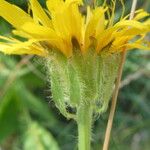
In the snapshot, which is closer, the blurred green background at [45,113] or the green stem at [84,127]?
the green stem at [84,127]

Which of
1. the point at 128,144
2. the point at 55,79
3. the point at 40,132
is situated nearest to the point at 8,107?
the point at 40,132

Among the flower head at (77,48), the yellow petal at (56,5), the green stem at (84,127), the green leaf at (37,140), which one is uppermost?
the yellow petal at (56,5)

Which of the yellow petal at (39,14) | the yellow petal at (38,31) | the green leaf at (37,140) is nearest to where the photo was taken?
the yellow petal at (38,31)

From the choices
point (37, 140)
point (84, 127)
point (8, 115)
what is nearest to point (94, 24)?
point (84, 127)

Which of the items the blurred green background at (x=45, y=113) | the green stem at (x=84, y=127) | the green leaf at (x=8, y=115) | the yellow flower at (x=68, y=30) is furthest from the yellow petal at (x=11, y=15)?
the green leaf at (x=8, y=115)

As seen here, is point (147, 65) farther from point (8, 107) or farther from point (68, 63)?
point (68, 63)

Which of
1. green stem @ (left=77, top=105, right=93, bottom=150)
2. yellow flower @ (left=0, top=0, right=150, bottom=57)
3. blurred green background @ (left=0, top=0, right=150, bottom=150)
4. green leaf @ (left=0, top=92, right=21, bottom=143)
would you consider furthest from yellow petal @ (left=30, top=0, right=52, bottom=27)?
green leaf @ (left=0, top=92, right=21, bottom=143)

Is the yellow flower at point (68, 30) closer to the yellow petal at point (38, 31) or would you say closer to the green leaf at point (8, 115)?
the yellow petal at point (38, 31)
